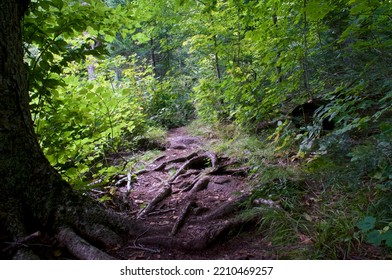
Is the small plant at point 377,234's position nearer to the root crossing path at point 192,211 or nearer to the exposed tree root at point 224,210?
the root crossing path at point 192,211

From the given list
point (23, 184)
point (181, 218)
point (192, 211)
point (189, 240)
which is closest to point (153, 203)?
point (192, 211)

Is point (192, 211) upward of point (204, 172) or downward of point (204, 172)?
downward

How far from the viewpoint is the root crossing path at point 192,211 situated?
2303mm

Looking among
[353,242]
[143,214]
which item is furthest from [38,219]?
[353,242]

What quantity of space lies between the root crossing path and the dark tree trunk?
1.41ft

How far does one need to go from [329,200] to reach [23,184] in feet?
9.81

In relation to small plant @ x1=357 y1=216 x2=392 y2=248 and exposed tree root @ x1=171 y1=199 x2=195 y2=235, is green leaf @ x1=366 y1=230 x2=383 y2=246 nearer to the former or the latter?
small plant @ x1=357 y1=216 x2=392 y2=248

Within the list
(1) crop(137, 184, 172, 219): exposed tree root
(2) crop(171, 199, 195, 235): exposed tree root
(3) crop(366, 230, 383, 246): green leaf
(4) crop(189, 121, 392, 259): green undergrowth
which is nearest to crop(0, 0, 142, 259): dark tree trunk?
(2) crop(171, 199, 195, 235): exposed tree root

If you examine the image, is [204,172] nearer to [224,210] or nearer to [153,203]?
[153,203]

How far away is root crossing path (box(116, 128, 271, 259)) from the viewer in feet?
7.55

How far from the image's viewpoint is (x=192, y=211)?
3.29 meters

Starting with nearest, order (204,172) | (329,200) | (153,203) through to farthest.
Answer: (329,200) → (153,203) → (204,172)
